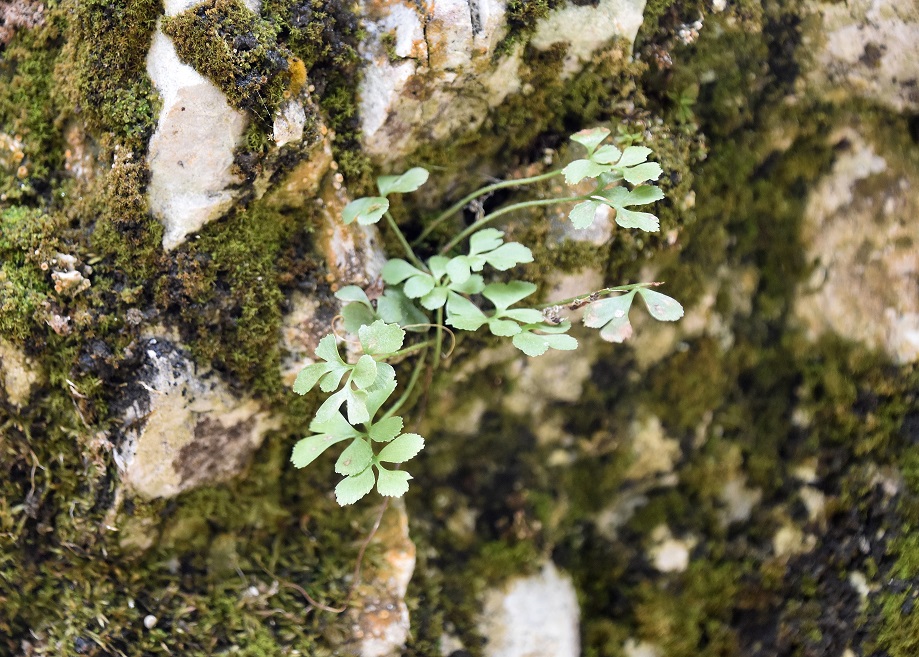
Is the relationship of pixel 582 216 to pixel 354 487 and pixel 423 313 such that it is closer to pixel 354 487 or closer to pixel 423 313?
pixel 423 313

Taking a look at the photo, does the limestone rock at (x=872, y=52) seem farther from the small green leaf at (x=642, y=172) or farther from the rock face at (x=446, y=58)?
the small green leaf at (x=642, y=172)

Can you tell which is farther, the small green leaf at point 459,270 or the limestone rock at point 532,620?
the limestone rock at point 532,620

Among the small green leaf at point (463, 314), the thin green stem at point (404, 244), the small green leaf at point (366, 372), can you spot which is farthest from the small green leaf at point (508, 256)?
the small green leaf at point (366, 372)

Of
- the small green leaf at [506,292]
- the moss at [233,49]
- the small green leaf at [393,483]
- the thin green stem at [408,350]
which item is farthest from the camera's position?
the small green leaf at [506,292]

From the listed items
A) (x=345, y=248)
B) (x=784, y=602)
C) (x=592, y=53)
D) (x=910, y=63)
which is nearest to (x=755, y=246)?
(x=910, y=63)

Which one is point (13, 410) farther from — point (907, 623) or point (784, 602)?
point (907, 623)

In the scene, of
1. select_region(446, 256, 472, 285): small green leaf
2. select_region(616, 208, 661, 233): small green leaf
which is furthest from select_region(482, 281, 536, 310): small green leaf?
select_region(616, 208, 661, 233): small green leaf

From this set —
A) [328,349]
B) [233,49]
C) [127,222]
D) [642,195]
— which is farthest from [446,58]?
[127,222]
